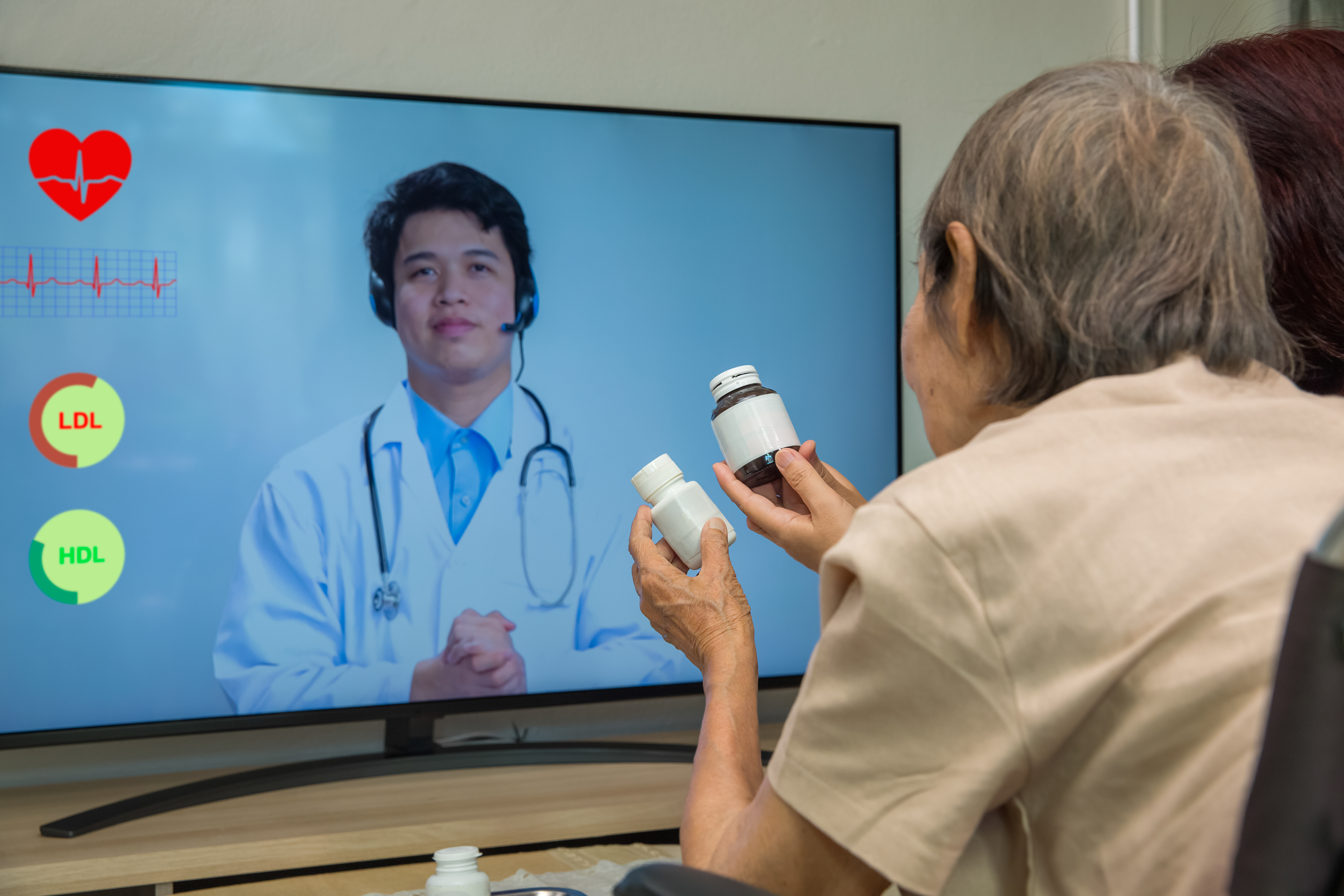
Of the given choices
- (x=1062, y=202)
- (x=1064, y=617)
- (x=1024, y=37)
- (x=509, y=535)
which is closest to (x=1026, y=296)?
(x=1062, y=202)

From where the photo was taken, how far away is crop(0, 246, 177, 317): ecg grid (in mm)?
1547

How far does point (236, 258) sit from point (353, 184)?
22 centimetres

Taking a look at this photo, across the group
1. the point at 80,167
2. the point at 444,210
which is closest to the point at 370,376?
the point at 444,210

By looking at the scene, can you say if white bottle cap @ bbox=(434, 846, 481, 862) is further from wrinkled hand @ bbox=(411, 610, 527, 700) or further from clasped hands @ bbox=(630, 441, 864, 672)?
wrinkled hand @ bbox=(411, 610, 527, 700)

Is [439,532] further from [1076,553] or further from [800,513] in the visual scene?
[1076,553]

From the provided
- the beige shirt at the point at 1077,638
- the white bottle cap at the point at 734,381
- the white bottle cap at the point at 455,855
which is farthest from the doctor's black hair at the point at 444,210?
the beige shirt at the point at 1077,638

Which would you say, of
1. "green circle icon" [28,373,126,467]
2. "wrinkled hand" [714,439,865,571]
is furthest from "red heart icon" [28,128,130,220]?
"wrinkled hand" [714,439,865,571]

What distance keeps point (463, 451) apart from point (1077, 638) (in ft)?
4.34

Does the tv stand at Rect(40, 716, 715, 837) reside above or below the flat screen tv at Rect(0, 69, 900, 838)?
below

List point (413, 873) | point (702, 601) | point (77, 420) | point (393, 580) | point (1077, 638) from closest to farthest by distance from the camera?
point (1077, 638)
point (702, 601)
point (413, 873)
point (77, 420)
point (393, 580)

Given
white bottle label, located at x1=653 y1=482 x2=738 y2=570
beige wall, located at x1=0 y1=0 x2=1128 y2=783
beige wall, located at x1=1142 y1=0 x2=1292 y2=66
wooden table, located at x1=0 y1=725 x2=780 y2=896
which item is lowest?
wooden table, located at x1=0 y1=725 x2=780 y2=896

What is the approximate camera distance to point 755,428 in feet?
3.33

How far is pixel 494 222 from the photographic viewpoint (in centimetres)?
176

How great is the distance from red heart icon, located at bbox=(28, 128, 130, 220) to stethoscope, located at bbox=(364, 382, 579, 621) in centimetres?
Answer: 52
